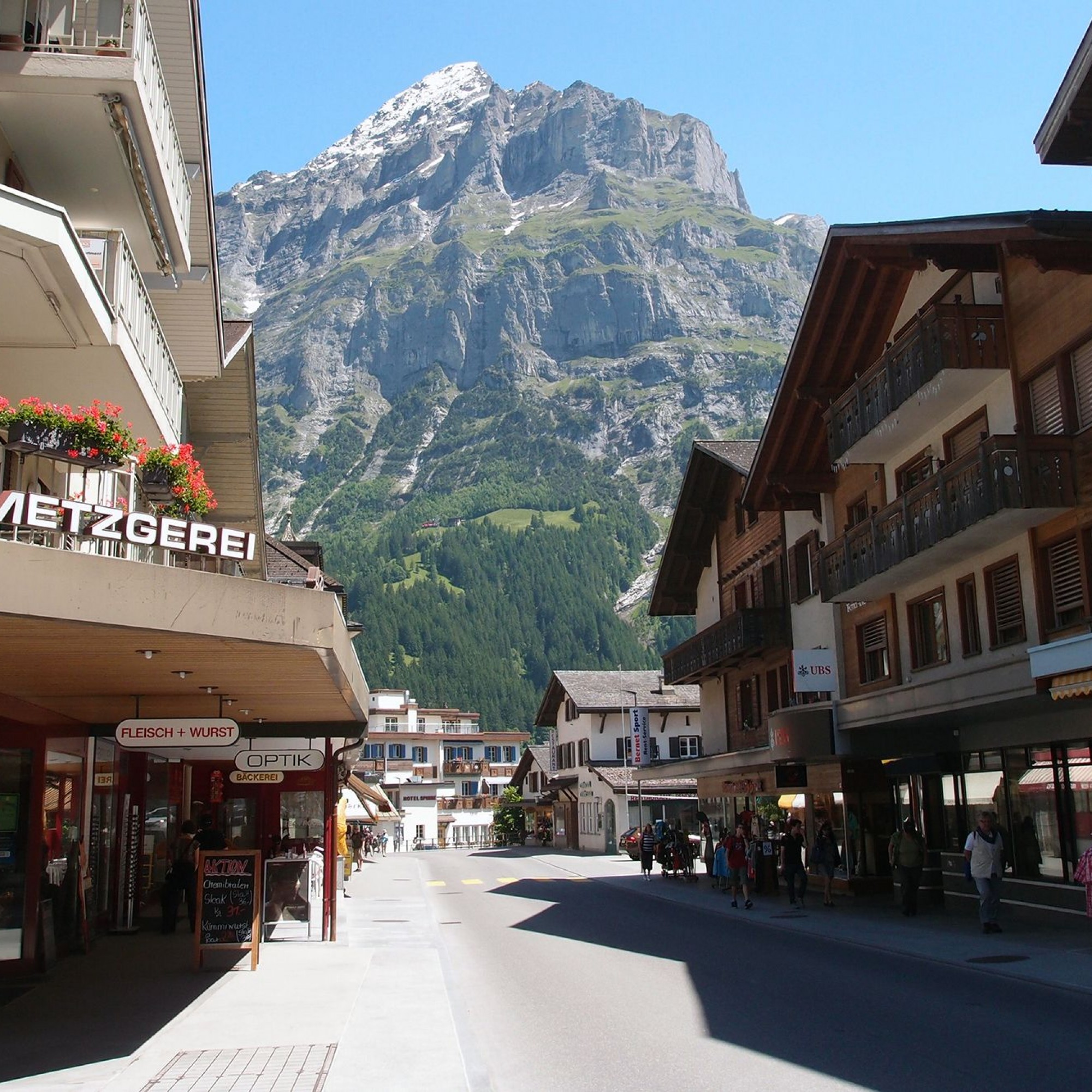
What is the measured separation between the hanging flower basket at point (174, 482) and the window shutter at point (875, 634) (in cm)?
1728

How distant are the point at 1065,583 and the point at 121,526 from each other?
1483cm

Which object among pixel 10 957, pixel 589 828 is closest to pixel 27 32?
pixel 10 957

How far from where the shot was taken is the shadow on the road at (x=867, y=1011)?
378 inches

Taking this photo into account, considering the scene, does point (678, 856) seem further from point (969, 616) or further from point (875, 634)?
point (969, 616)

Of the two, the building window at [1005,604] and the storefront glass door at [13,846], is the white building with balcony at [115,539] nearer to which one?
the storefront glass door at [13,846]

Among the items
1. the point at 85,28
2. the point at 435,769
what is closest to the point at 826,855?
the point at 85,28

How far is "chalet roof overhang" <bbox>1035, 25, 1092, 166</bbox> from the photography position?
15.3 metres

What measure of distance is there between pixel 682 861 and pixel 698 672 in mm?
6442

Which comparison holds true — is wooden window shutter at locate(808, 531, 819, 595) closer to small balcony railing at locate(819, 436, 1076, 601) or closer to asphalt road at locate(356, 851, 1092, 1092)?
small balcony railing at locate(819, 436, 1076, 601)

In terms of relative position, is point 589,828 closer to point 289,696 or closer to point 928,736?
point 928,736

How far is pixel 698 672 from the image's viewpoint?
40469 millimetres

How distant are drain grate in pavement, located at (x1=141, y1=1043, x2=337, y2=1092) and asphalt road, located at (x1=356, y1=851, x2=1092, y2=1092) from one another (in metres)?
1.29

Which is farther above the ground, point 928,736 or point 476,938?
point 928,736

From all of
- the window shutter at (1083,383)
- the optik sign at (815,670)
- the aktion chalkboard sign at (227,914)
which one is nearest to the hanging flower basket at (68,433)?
the aktion chalkboard sign at (227,914)
